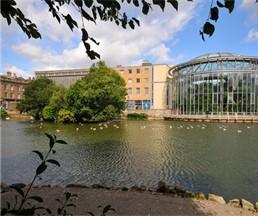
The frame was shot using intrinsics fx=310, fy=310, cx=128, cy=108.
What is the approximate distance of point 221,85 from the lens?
50094mm

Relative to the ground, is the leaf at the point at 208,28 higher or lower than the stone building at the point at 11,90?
lower

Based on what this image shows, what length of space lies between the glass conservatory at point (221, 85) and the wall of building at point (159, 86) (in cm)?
1451

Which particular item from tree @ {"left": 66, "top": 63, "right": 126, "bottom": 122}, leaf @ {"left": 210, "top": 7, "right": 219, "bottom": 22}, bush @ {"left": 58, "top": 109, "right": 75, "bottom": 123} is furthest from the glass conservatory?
leaf @ {"left": 210, "top": 7, "right": 219, "bottom": 22}

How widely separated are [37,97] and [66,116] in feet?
46.8

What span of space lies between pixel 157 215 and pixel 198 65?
163 ft

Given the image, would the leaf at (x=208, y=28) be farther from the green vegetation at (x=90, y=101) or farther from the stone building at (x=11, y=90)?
the stone building at (x=11, y=90)

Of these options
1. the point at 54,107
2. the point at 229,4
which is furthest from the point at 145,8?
the point at 54,107

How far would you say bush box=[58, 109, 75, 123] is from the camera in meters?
45.5

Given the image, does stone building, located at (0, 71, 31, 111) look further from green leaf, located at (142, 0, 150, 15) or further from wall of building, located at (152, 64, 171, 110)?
green leaf, located at (142, 0, 150, 15)

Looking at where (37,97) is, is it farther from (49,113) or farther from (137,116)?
(137,116)

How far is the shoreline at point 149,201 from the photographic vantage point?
23.1 ft

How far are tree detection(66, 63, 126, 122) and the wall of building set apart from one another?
22.5m

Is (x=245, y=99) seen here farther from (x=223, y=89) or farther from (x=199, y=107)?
(x=199, y=107)

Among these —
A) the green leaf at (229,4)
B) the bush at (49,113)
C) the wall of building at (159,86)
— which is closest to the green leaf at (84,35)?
the green leaf at (229,4)
